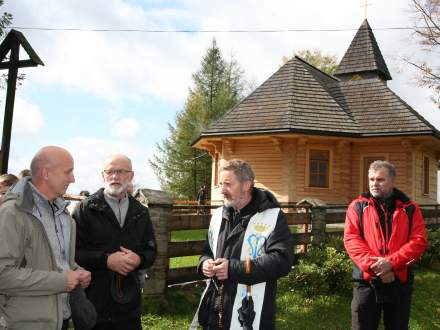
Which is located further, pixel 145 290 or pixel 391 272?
pixel 145 290

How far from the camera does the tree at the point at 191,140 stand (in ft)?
121

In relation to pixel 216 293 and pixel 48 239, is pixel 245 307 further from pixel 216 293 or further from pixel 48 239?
pixel 48 239

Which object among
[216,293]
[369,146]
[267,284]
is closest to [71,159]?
[216,293]

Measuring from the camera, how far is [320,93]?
19281mm

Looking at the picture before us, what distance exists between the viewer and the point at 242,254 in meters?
3.31

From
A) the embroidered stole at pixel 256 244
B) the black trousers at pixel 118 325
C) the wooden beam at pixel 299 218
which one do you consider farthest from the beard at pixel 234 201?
the wooden beam at pixel 299 218

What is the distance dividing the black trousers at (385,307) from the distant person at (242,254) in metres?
1.45

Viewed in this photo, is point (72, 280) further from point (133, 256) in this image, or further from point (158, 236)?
point (158, 236)

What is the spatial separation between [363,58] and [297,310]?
2059cm

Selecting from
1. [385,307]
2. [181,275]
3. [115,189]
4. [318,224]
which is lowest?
[181,275]

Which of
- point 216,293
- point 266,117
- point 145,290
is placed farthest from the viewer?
point 266,117

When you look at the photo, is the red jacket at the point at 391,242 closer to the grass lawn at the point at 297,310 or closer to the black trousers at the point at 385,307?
the black trousers at the point at 385,307

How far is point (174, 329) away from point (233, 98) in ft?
112

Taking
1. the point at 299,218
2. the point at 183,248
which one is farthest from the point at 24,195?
the point at 299,218
